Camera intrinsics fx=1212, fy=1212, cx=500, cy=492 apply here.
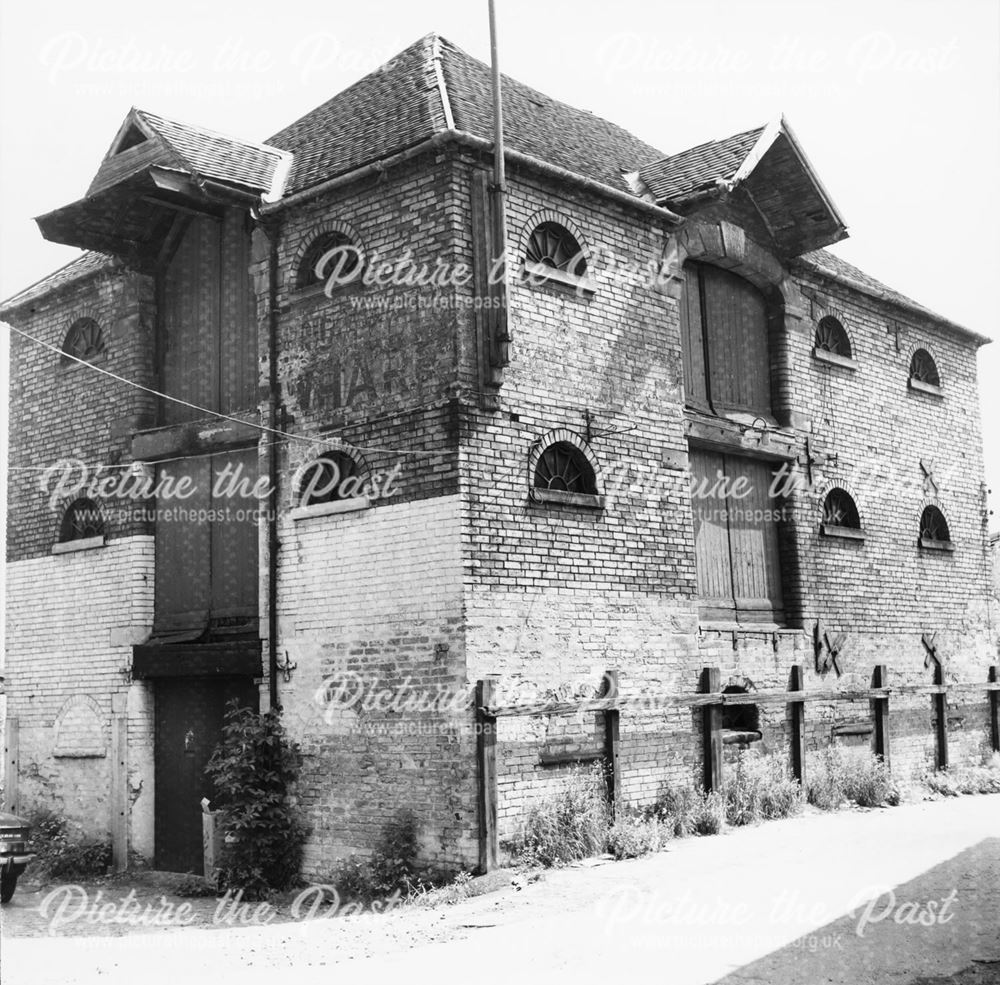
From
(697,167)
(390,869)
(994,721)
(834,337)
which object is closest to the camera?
(390,869)

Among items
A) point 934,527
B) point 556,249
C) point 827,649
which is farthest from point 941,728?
point 556,249

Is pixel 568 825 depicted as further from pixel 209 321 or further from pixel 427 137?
pixel 209 321

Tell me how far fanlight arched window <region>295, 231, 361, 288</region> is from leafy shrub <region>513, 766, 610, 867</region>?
551cm

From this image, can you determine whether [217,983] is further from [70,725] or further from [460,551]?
[70,725]

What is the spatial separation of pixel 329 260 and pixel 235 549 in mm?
3367

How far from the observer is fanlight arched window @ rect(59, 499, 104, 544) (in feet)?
49.0

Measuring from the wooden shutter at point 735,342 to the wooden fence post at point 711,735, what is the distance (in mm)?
3443

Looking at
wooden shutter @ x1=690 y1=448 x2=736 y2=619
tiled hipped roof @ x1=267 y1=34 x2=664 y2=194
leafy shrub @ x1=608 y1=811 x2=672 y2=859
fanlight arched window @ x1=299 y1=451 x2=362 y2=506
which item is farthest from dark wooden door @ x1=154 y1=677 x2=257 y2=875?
tiled hipped roof @ x1=267 y1=34 x2=664 y2=194

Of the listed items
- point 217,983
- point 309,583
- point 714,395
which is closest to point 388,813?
point 309,583

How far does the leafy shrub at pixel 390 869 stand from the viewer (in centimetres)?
1086

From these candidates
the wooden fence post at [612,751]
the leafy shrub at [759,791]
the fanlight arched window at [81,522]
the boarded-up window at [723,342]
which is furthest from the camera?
the fanlight arched window at [81,522]

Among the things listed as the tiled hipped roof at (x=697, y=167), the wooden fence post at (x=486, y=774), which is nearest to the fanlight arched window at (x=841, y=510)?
the tiled hipped roof at (x=697, y=167)

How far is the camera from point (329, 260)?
12648 millimetres

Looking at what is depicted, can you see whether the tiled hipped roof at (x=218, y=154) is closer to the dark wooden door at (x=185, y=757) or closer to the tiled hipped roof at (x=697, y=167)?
the tiled hipped roof at (x=697, y=167)
